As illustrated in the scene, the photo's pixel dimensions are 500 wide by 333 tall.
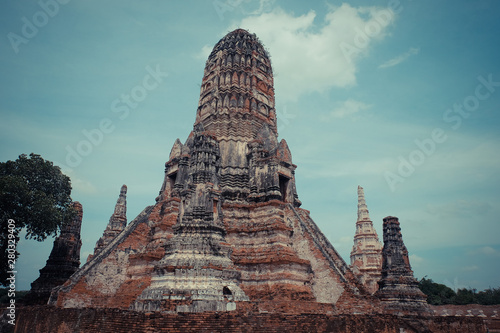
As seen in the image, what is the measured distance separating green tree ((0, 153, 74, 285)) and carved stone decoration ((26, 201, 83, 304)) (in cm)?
75

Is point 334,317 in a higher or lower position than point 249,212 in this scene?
lower

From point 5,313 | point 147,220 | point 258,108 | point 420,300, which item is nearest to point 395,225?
point 420,300

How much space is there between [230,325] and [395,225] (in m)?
15.2

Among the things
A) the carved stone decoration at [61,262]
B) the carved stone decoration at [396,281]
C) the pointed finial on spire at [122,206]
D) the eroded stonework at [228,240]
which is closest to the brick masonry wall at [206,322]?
the eroded stonework at [228,240]

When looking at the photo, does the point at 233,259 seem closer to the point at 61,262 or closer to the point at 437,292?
the point at 61,262

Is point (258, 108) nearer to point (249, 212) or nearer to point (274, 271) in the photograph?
point (249, 212)

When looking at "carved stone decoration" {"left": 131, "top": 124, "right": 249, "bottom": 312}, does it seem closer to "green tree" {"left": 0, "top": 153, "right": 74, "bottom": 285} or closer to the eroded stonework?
the eroded stonework

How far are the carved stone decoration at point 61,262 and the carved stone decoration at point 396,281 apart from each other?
17.6m

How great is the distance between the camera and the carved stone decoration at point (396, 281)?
17.0 metres

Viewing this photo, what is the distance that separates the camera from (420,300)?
17.2 metres

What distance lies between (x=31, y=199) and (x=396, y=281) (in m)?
20.4

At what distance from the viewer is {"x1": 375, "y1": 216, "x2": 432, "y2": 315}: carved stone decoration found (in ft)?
55.7

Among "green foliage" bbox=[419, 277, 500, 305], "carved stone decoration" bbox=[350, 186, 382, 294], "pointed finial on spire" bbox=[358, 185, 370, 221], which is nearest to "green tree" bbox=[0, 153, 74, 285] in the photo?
"carved stone decoration" bbox=[350, 186, 382, 294]

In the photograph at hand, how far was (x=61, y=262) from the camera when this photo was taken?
18.0 m
